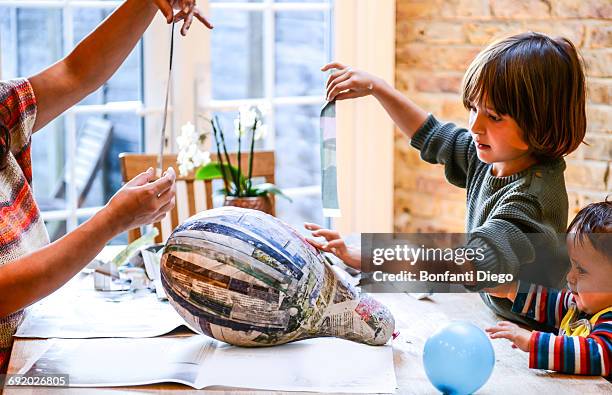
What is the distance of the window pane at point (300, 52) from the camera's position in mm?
3262

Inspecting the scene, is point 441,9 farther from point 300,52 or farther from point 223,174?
point 223,174

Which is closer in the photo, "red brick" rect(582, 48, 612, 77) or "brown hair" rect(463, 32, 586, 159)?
"brown hair" rect(463, 32, 586, 159)

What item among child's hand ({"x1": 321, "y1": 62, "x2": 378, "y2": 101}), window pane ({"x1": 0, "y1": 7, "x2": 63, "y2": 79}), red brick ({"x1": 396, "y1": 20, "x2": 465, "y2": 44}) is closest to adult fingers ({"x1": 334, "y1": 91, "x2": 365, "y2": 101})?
child's hand ({"x1": 321, "y1": 62, "x2": 378, "y2": 101})

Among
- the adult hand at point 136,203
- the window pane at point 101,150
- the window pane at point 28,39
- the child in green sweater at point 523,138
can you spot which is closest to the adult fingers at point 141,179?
the adult hand at point 136,203

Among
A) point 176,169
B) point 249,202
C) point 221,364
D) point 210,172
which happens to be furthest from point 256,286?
point 176,169

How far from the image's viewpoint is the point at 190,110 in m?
3.05

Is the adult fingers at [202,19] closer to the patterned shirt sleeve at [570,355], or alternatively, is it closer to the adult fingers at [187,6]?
the adult fingers at [187,6]

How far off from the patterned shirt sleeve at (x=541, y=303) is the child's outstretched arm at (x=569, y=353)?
0.20m

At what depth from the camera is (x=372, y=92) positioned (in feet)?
6.44

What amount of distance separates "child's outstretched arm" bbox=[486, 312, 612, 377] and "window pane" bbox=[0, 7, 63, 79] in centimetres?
197

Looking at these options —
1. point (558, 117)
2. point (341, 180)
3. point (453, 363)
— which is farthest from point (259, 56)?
point (453, 363)

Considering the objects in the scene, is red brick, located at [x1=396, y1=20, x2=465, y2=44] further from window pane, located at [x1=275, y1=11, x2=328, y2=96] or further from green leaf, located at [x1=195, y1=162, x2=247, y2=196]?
green leaf, located at [x1=195, y1=162, x2=247, y2=196]

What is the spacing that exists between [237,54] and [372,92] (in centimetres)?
132

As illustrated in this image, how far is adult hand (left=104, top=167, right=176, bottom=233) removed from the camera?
4.65 ft
